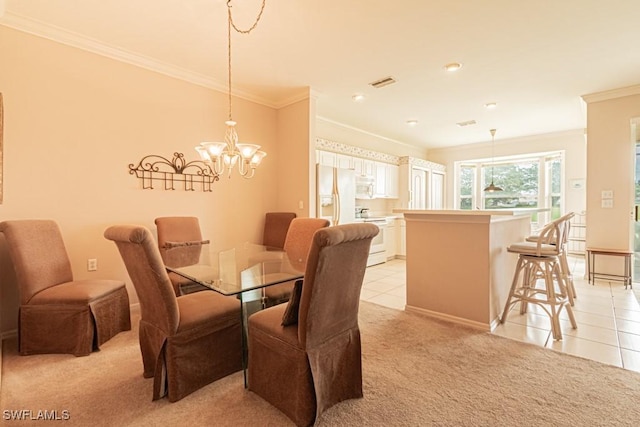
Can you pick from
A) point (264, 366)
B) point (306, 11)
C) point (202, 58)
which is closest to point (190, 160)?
point (202, 58)

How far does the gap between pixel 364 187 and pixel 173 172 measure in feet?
11.5

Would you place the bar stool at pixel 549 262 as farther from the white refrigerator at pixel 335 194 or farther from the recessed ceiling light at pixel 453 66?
the white refrigerator at pixel 335 194

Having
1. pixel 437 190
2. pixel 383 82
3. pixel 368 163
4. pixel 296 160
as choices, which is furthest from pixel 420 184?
pixel 296 160

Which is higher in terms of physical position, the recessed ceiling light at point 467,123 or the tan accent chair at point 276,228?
the recessed ceiling light at point 467,123


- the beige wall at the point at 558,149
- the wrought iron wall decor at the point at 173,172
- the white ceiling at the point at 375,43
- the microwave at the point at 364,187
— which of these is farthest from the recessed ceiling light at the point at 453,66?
the beige wall at the point at 558,149

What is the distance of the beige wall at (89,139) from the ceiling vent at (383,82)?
1994mm

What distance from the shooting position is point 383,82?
12.6ft

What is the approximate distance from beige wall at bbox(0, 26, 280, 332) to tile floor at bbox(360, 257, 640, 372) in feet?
8.04

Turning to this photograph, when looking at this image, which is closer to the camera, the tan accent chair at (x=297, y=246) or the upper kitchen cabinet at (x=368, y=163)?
the tan accent chair at (x=297, y=246)

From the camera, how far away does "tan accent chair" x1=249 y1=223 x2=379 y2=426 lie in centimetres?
146

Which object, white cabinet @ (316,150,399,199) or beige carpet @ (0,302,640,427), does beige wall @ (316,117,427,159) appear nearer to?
white cabinet @ (316,150,399,199)

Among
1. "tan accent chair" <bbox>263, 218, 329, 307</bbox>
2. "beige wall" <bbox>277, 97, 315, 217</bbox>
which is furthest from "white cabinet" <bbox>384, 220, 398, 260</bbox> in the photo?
"tan accent chair" <bbox>263, 218, 329, 307</bbox>

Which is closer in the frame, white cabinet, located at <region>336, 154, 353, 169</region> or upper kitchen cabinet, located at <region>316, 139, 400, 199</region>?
upper kitchen cabinet, located at <region>316, 139, 400, 199</region>

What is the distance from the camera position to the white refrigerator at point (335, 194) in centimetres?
462
